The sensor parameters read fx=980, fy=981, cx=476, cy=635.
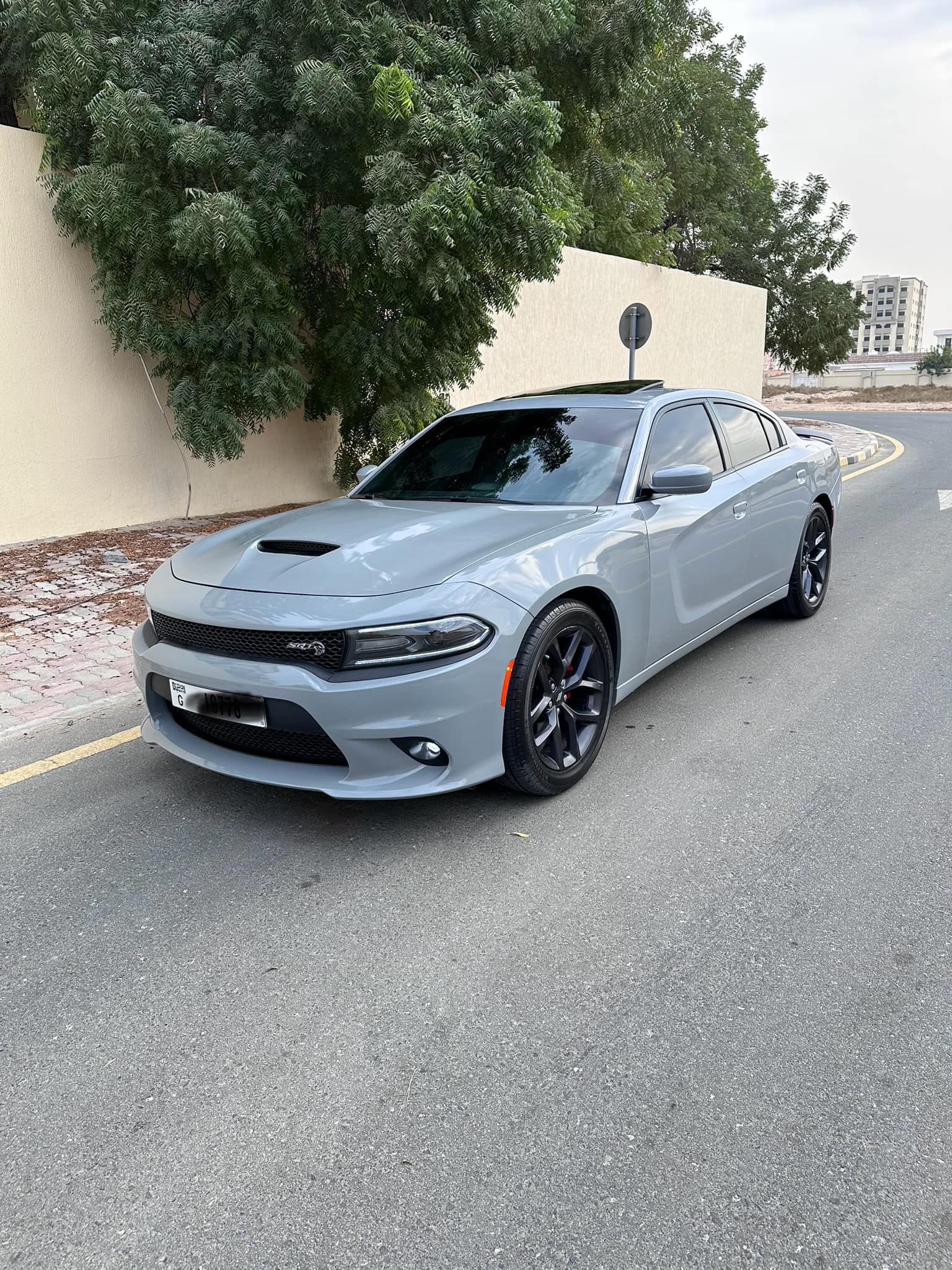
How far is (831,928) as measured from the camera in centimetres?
298

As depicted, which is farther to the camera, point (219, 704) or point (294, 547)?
point (294, 547)

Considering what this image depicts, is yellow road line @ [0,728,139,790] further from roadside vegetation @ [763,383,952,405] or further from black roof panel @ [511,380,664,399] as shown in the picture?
roadside vegetation @ [763,383,952,405]

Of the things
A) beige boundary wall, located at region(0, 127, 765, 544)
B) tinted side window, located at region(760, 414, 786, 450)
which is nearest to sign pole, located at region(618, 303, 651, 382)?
beige boundary wall, located at region(0, 127, 765, 544)

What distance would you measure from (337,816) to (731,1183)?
2.03 m

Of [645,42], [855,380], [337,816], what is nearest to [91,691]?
[337,816]

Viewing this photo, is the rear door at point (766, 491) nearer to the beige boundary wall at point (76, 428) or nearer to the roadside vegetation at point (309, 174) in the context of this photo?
the roadside vegetation at point (309, 174)

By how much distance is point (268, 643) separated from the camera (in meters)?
3.40

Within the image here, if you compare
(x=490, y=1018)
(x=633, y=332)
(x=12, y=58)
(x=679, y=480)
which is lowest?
(x=490, y=1018)

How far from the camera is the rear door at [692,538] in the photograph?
4438mm

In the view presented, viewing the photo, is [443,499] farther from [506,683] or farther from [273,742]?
[273,742]

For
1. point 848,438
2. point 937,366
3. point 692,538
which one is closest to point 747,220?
point 848,438

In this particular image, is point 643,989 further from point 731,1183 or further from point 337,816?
point 337,816

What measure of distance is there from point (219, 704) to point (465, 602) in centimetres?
97

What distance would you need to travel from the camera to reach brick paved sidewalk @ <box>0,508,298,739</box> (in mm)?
5223
